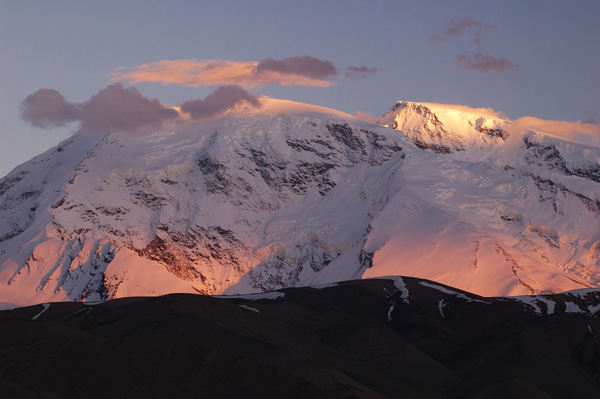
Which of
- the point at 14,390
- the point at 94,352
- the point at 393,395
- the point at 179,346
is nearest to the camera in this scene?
the point at 14,390

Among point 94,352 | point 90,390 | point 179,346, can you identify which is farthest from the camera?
point 179,346

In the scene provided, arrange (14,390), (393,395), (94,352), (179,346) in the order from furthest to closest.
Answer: (393,395)
(179,346)
(94,352)
(14,390)

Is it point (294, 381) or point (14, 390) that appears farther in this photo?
point (294, 381)

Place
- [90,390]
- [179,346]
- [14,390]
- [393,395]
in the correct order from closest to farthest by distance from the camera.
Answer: [14,390] < [90,390] < [179,346] < [393,395]

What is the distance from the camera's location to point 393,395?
198 m

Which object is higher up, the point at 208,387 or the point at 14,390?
the point at 14,390

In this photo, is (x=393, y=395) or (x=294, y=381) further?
(x=393, y=395)

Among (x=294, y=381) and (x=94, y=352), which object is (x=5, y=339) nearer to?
(x=94, y=352)

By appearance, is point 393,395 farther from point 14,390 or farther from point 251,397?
point 14,390

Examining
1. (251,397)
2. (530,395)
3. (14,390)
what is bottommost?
(530,395)

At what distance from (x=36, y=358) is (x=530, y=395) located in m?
83.7

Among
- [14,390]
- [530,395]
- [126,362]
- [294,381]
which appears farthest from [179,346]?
[530,395]

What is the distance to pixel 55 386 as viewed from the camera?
163375 millimetres

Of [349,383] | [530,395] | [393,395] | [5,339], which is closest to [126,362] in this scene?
[5,339]
